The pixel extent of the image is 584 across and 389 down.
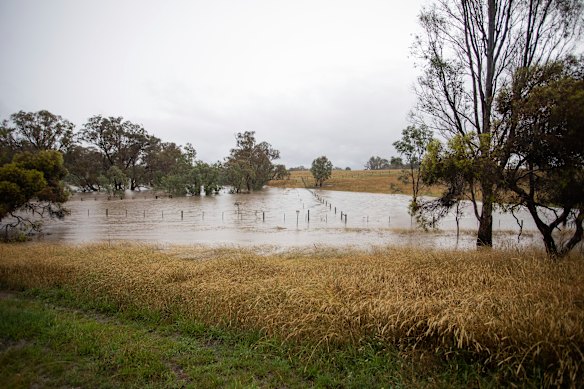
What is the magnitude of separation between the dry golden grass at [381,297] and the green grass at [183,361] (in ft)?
0.99

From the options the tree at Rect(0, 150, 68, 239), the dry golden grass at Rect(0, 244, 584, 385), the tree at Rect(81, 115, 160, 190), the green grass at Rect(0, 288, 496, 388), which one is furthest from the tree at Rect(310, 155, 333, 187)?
the green grass at Rect(0, 288, 496, 388)

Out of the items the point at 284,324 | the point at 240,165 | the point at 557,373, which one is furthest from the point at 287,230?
the point at 240,165

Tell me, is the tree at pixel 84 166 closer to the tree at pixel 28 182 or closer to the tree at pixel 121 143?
the tree at pixel 121 143

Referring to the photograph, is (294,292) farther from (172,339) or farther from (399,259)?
(399,259)

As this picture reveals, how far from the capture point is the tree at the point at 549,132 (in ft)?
23.0

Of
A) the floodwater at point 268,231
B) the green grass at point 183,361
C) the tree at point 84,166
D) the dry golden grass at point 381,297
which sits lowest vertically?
the floodwater at point 268,231

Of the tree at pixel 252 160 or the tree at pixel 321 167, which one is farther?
the tree at pixel 321 167

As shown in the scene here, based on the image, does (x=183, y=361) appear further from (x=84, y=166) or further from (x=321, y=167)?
(x=321, y=167)

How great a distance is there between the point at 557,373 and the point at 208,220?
29272mm

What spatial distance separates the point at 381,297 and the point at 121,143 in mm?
78566

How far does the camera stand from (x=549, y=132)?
7.57 meters

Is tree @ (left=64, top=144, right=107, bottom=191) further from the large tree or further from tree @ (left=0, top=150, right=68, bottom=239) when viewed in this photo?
tree @ (left=0, top=150, right=68, bottom=239)

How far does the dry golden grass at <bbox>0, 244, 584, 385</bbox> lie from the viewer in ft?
14.2

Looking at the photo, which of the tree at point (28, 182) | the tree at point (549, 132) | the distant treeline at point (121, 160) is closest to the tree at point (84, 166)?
the distant treeline at point (121, 160)
